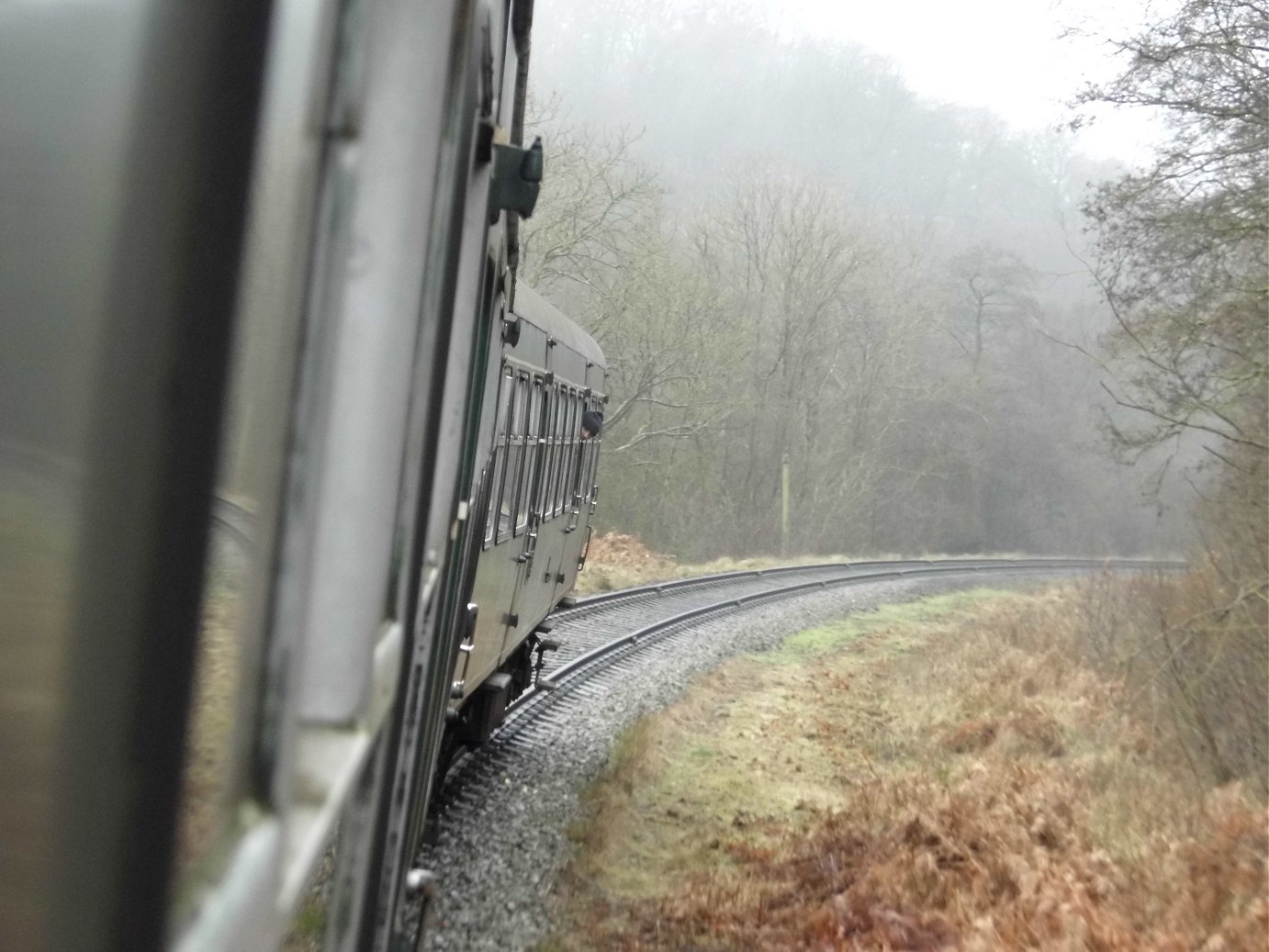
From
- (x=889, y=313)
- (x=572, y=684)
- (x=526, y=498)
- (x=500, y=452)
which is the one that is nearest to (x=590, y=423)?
(x=572, y=684)

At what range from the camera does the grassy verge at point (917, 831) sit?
6.29m

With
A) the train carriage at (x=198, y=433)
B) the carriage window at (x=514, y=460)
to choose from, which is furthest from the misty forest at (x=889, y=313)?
the train carriage at (x=198, y=433)

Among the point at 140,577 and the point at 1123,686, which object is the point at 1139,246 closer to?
the point at 1123,686

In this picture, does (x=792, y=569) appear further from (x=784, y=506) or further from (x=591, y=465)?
(x=591, y=465)

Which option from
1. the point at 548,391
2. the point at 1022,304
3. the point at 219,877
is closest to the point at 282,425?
the point at 219,877

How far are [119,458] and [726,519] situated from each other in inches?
1328

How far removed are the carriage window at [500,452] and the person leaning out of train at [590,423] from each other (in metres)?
4.12

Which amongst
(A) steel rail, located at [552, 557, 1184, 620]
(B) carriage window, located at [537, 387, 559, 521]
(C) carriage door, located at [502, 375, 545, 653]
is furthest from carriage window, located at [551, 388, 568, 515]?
(A) steel rail, located at [552, 557, 1184, 620]

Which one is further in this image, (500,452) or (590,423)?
(590,423)

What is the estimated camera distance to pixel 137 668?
0.61m

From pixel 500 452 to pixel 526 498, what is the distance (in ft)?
4.69

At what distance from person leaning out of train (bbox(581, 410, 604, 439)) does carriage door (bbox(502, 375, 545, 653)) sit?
234cm

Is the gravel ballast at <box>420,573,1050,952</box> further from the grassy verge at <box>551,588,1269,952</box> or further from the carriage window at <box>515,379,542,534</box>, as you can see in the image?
the carriage window at <box>515,379,542,534</box>

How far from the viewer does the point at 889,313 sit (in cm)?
4162
